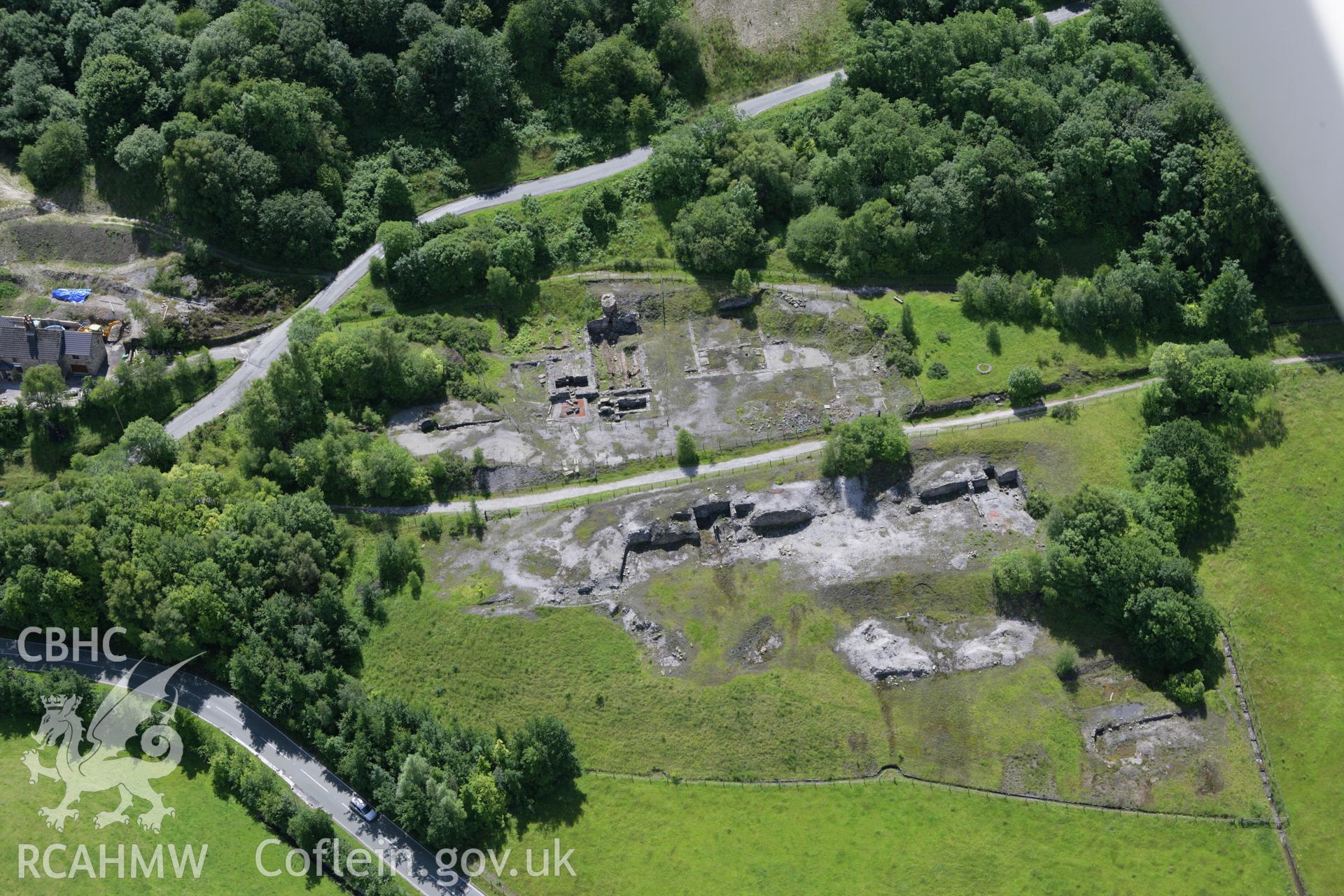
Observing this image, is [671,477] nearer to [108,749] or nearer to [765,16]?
[108,749]

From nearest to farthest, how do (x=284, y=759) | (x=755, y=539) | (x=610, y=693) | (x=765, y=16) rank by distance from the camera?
(x=284, y=759) → (x=610, y=693) → (x=755, y=539) → (x=765, y=16)

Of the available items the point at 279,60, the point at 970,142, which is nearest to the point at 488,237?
the point at 279,60

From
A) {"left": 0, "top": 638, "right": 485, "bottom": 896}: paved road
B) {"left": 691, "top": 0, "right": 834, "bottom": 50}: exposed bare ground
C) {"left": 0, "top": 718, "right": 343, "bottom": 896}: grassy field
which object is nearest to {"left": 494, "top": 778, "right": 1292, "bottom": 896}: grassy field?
{"left": 0, "top": 638, "right": 485, "bottom": 896}: paved road

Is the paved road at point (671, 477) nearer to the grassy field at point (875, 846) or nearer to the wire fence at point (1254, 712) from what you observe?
the wire fence at point (1254, 712)

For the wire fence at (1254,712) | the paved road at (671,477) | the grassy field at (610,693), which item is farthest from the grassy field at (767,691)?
the paved road at (671,477)

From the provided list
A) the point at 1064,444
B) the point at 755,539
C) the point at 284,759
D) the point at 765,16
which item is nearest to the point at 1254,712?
the point at 1064,444

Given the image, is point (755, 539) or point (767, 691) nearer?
point (767, 691)

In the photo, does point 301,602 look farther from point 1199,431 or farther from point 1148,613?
point 1199,431
